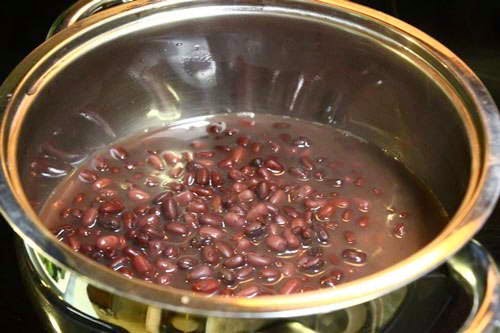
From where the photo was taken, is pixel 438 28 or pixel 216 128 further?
pixel 438 28

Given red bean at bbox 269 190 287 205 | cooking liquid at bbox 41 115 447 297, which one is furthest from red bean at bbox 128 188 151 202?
red bean at bbox 269 190 287 205

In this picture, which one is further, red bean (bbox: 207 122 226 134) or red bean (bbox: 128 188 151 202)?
red bean (bbox: 207 122 226 134)

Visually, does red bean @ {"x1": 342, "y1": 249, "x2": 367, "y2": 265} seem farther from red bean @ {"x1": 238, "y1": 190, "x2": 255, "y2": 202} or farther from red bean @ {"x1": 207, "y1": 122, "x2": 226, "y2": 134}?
red bean @ {"x1": 207, "y1": 122, "x2": 226, "y2": 134}

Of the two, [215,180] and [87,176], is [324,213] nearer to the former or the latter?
[215,180]

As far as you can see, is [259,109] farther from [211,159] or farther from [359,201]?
[359,201]

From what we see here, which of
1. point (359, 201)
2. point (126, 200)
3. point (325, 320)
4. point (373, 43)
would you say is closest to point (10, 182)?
point (126, 200)

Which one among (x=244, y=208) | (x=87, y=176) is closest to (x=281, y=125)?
(x=244, y=208)

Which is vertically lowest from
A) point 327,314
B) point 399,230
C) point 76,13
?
point 399,230
